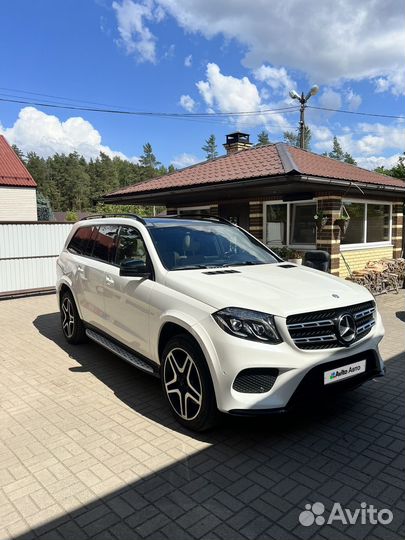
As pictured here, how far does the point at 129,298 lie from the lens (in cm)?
405

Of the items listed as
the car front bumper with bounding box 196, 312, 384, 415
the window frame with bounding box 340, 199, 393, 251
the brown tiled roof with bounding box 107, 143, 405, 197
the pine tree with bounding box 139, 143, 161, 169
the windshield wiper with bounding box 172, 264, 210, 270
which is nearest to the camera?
the car front bumper with bounding box 196, 312, 384, 415

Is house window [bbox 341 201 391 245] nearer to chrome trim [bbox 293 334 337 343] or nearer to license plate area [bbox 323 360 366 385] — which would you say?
license plate area [bbox 323 360 366 385]

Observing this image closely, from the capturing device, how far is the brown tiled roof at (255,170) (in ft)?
32.3

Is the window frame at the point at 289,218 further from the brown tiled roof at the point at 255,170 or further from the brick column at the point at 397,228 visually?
the brick column at the point at 397,228

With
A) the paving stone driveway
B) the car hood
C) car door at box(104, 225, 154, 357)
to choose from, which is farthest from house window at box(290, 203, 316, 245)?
car door at box(104, 225, 154, 357)

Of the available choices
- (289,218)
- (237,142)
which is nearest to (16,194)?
(237,142)

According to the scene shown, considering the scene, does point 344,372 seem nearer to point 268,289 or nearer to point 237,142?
point 268,289

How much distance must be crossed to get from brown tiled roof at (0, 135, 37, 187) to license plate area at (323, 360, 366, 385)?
21483 millimetres

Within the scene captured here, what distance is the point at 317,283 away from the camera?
3.62 m

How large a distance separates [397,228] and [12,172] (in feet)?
61.1

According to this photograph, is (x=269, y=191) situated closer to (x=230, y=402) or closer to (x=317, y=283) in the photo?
(x=317, y=283)

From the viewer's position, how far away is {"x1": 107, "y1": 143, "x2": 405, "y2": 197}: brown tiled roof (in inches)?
387

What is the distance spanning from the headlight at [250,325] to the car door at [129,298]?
1.02m

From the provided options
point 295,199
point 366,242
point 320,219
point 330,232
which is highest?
point 295,199
